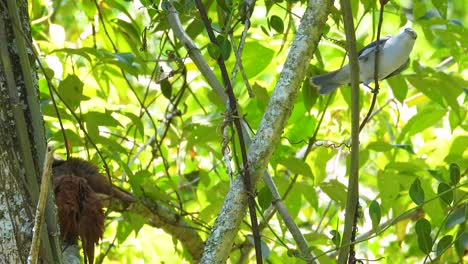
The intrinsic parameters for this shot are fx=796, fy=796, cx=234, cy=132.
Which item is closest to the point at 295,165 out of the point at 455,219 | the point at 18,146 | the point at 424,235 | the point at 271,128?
the point at 455,219

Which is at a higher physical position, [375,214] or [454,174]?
[454,174]

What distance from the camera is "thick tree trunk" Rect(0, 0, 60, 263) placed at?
1.15m

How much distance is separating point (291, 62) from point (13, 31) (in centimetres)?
44

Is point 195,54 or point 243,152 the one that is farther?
point 195,54

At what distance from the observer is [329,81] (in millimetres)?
1738

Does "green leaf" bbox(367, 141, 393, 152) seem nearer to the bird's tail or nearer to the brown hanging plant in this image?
the bird's tail

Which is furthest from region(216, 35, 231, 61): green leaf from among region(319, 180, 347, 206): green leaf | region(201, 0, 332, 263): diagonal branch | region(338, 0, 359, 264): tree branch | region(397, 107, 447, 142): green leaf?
region(397, 107, 447, 142): green leaf

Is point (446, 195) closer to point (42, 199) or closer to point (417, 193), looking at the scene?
point (417, 193)

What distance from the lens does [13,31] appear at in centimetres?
125

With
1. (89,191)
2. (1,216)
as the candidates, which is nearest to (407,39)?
(89,191)

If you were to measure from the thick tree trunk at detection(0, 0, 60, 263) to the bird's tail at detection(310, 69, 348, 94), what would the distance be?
677mm

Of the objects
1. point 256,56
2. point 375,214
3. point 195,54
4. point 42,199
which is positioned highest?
point 256,56

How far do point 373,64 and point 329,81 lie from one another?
11 centimetres

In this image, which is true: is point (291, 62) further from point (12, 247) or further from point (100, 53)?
point (100, 53)
